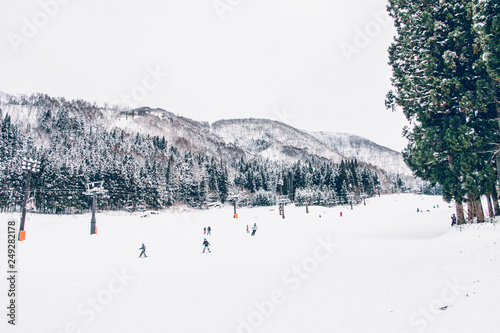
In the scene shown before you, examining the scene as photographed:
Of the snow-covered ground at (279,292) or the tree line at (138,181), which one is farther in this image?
the tree line at (138,181)

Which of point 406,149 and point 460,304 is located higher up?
point 406,149

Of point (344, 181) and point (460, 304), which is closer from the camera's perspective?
point (460, 304)

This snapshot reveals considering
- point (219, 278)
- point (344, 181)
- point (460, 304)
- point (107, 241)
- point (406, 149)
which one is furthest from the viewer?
point (344, 181)

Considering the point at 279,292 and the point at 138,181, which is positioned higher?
the point at 138,181

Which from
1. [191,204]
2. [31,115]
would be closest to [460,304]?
[191,204]

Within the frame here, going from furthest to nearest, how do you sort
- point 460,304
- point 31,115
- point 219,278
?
point 31,115
point 219,278
point 460,304

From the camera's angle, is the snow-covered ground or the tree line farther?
the tree line

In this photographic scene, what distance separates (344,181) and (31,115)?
209 m

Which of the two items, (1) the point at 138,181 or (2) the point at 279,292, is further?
(1) the point at 138,181

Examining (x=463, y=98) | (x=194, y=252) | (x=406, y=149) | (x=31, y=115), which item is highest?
(x=31, y=115)

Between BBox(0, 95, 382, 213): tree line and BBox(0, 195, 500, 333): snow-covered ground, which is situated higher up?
BBox(0, 95, 382, 213): tree line

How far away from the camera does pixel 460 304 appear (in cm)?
777

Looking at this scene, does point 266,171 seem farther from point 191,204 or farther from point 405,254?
point 405,254

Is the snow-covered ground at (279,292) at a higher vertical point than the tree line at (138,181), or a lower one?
lower
